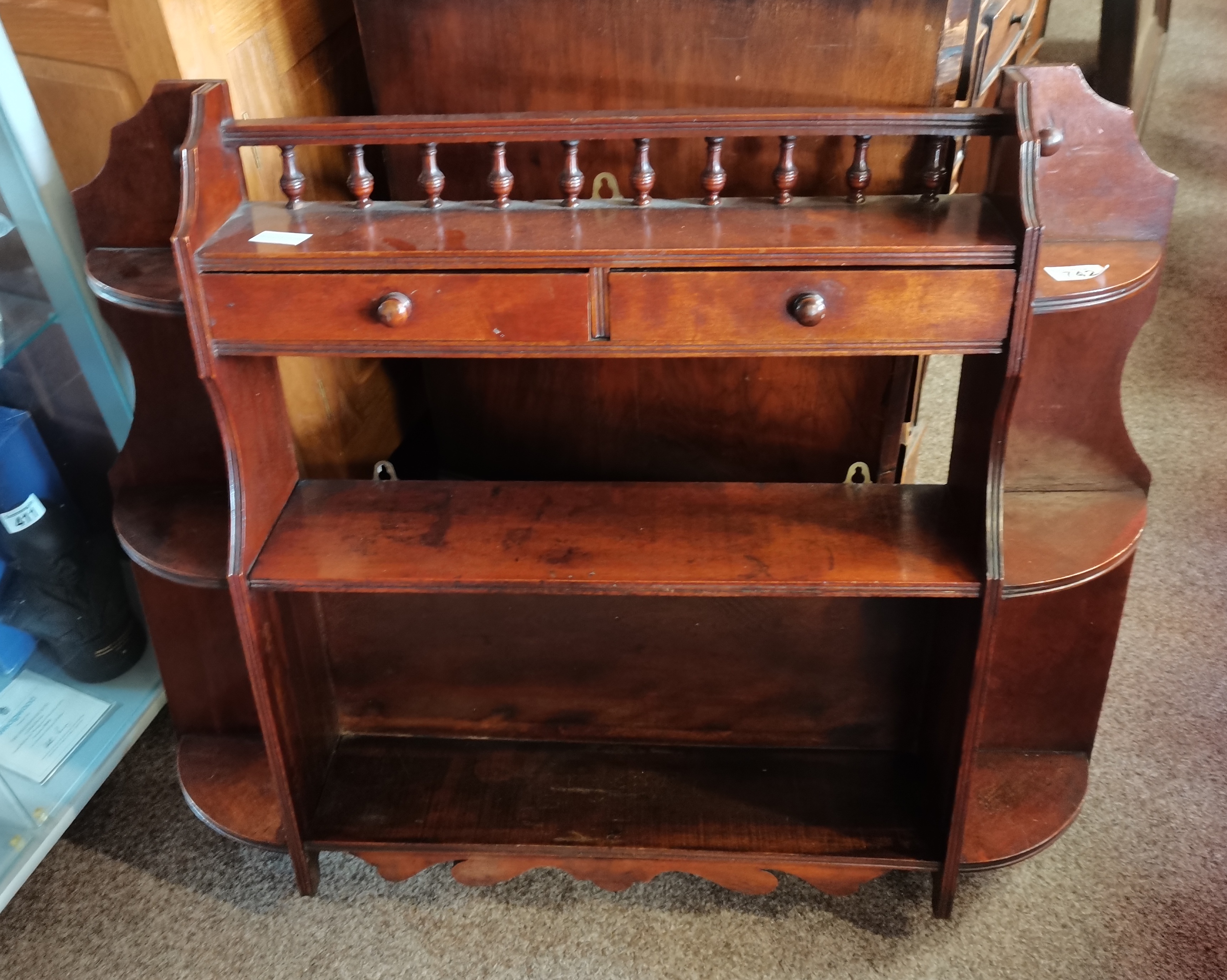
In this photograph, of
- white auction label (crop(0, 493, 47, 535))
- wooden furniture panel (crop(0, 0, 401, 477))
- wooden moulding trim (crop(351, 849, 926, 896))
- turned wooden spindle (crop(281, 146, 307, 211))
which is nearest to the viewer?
turned wooden spindle (crop(281, 146, 307, 211))

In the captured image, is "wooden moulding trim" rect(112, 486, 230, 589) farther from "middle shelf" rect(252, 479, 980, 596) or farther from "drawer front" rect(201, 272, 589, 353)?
"drawer front" rect(201, 272, 589, 353)

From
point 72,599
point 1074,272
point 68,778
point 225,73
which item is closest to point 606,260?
point 1074,272

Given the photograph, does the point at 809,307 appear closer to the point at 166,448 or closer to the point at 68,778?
the point at 166,448

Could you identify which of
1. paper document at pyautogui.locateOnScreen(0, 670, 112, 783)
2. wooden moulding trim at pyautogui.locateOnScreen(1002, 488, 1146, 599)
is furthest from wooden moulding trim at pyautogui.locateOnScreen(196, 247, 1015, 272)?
paper document at pyautogui.locateOnScreen(0, 670, 112, 783)

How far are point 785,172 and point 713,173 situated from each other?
0.07 meters

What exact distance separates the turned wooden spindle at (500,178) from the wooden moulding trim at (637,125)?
19 millimetres

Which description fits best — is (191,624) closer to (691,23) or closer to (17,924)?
(17,924)

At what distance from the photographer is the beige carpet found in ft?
4.73

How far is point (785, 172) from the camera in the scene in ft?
3.75

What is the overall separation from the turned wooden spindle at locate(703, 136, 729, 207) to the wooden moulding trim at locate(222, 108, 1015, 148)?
0.01 metres

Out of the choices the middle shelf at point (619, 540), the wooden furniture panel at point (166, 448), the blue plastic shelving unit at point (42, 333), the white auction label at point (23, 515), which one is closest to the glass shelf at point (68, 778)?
the blue plastic shelving unit at point (42, 333)

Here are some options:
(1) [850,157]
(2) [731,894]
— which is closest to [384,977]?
(2) [731,894]

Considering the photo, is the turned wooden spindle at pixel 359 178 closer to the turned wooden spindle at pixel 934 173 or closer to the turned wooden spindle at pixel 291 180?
the turned wooden spindle at pixel 291 180

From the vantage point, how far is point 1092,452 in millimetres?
1398
